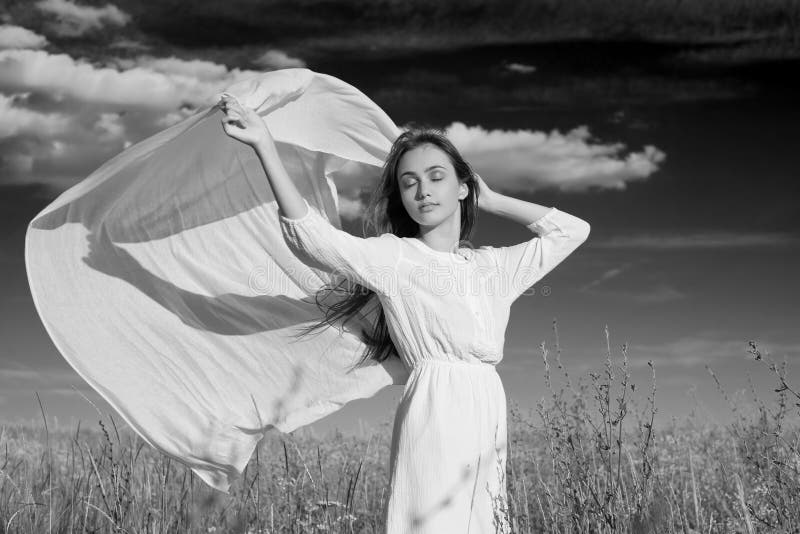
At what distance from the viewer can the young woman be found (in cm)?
326

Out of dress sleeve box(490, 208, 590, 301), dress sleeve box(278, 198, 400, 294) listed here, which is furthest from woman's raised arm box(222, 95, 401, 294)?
dress sleeve box(490, 208, 590, 301)

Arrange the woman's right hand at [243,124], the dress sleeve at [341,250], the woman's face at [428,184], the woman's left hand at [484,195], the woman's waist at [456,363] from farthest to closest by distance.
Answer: the woman's left hand at [484,195] < the woman's face at [428,184] < the woman's waist at [456,363] < the dress sleeve at [341,250] < the woman's right hand at [243,124]

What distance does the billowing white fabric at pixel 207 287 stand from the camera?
13.3 feet

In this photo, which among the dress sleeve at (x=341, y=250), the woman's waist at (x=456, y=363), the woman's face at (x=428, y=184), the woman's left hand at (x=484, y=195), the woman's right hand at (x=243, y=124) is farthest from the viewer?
the woman's left hand at (x=484, y=195)

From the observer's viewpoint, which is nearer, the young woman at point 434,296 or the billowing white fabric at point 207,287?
the young woman at point 434,296

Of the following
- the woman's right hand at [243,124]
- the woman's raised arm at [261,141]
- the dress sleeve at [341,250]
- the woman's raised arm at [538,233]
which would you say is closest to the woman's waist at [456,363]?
the dress sleeve at [341,250]

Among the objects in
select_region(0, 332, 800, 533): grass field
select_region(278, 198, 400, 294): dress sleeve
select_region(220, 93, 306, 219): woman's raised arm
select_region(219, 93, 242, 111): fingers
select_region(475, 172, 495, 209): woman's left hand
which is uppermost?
select_region(475, 172, 495, 209): woman's left hand

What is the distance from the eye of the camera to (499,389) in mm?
3635

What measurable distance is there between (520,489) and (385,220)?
3.04 metres

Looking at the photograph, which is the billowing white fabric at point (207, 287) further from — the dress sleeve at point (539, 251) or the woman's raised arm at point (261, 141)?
the woman's raised arm at point (261, 141)

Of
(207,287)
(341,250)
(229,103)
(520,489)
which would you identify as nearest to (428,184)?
(341,250)

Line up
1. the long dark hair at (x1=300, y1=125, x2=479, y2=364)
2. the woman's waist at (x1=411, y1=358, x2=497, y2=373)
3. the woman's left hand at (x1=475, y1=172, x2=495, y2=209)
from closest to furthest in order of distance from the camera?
1. the woman's waist at (x1=411, y1=358, x2=497, y2=373)
2. the long dark hair at (x1=300, y1=125, x2=479, y2=364)
3. the woman's left hand at (x1=475, y1=172, x2=495, y2=209)

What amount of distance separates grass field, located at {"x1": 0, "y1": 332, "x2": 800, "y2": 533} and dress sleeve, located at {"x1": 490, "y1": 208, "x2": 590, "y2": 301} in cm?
55

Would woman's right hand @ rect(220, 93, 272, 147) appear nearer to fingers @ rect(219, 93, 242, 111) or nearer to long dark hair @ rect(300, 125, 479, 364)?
fingers @ rect(219, 93, 242, 111)
